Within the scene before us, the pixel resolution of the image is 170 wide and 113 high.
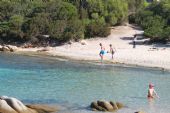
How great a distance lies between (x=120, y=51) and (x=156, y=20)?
11300mm

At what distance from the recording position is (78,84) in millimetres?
35125

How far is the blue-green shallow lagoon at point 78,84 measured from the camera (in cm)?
2845

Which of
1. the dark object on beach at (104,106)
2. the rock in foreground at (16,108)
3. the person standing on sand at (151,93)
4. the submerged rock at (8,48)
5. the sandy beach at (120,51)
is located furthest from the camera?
the submerged rock at (8,48)

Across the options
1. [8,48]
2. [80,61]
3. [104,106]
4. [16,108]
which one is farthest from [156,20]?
[16,108]

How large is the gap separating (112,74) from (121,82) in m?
4.17

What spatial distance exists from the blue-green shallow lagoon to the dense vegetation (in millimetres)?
12857

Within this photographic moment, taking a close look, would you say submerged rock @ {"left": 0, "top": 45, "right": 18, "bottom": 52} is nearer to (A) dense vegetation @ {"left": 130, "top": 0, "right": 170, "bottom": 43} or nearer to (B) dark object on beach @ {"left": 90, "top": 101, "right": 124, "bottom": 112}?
(A) dense vegetation @ {"left": 130, "top": 0, "right": 170, "bottom": 43}

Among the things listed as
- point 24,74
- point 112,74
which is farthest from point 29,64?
point 112,74

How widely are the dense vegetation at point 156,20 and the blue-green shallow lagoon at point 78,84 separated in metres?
12.9

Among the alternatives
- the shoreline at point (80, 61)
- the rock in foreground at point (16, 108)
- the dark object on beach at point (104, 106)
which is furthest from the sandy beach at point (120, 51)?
the rock in foreground at point (16, 108)

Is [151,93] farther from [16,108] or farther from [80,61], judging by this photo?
[80,61]

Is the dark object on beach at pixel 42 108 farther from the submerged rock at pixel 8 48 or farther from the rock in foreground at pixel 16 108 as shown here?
the submerged rock at pixel 8 48

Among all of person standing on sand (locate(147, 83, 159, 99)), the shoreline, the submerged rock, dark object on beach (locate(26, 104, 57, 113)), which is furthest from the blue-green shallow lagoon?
the submerged rock

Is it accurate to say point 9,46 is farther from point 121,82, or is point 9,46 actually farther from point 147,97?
point 147,97
